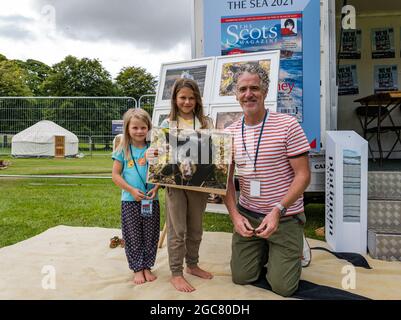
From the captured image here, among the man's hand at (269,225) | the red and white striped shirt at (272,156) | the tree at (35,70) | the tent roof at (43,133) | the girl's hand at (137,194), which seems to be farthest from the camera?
the tree at (35,70)

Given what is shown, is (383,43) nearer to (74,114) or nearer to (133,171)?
(133,171)

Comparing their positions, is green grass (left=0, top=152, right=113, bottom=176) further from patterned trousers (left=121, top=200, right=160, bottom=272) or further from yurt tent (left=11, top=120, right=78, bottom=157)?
patterned trousers (left=121, top=200, right=160, bottom=272)

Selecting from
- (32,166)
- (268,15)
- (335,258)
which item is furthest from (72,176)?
(335,258)

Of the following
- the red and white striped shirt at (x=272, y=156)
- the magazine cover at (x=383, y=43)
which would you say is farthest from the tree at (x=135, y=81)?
the red and white striped shirt at (x=272, y=156)

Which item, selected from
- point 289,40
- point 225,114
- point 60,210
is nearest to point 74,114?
point 60,210

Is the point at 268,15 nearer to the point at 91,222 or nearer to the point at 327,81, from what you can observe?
the point at 327,81

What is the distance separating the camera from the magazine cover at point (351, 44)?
18.4ft

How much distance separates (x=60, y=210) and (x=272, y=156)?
3.66m

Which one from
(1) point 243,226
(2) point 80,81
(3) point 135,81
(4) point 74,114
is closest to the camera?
(1) point 243,226

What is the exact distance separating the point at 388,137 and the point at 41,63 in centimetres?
5510

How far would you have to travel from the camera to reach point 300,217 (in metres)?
2.34

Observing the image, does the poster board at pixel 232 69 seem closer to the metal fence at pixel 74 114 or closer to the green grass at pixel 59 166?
the metal fence at pixel 74 114

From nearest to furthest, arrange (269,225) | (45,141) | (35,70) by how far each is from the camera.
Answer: (269,225)
(45,141)
(35,70)

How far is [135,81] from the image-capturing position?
4669cm
